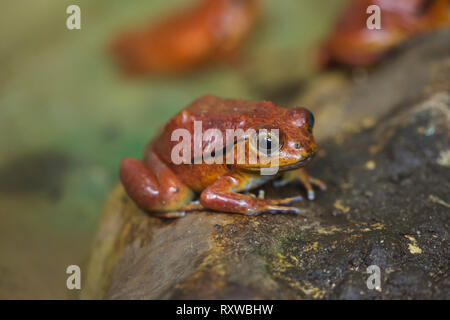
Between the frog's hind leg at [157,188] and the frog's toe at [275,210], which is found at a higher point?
the frog's hind leg at [157,188]

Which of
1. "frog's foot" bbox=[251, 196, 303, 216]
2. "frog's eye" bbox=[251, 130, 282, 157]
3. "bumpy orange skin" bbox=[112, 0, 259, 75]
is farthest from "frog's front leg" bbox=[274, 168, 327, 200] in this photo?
"bumpy orange skin" bbox=[112, 0, 259, 75]

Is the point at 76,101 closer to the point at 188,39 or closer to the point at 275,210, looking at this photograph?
the point at 188,39

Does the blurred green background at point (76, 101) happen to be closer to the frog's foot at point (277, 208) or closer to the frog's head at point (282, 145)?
the frog's foot at point (277, 208)

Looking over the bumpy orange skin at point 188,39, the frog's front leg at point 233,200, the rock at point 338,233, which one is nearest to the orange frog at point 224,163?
the frog's front leg at point 233,200

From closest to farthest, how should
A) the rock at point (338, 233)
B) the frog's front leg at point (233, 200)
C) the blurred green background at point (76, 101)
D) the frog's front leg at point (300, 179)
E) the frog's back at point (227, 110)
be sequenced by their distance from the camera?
the rock at point (338, 233), the frog's front leg at point (233, 200), the frog's back at point (227, 110), the frog's front leg at point (300, 179), the blurred green background at point (76, 101)

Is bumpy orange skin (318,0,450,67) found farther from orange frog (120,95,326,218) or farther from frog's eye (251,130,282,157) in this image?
frog's eye (251,130,282,157)

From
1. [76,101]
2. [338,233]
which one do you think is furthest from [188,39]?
[338,233]

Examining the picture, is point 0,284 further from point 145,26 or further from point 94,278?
point 145,26

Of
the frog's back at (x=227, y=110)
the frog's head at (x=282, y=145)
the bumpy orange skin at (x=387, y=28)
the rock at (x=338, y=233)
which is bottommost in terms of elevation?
the rock at (x=338, y=233)
